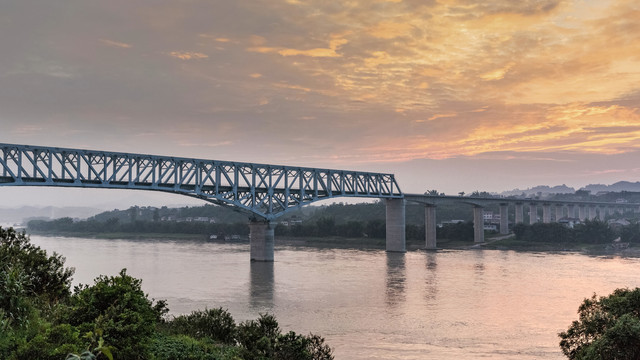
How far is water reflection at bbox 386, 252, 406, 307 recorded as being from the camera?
46.2 meters

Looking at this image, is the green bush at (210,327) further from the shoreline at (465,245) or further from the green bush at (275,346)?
the shoreline at (465,245)

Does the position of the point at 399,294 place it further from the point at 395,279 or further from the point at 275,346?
the point at 275,346

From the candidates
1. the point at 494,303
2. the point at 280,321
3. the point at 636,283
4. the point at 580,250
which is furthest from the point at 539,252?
the point at 280,321

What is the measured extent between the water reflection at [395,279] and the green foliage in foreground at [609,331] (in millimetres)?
21152

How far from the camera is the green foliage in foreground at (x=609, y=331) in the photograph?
62.7 ft

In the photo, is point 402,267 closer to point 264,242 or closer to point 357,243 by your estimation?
point 264,242

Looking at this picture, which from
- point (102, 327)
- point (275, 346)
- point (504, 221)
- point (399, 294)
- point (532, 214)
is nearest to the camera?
point (102, 327)

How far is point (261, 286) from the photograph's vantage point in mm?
53750

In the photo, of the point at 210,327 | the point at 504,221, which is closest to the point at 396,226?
the point at 504,221

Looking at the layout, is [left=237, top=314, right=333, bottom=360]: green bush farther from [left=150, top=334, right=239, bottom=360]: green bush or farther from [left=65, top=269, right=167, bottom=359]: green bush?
[left=65, top=269, right=167, bottom=359]: green bush

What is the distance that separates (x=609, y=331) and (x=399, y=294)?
29973 millimetres

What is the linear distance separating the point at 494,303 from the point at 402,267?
95.7ft

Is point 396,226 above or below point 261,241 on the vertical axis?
above

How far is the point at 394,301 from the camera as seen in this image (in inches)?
1778
